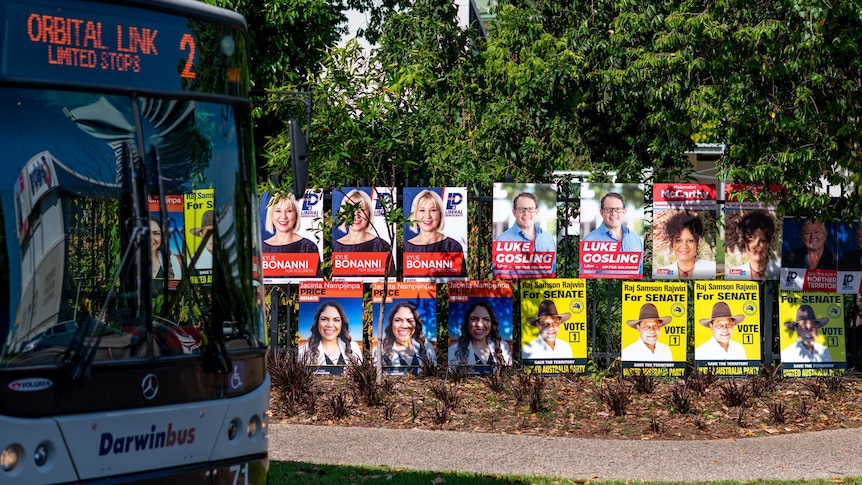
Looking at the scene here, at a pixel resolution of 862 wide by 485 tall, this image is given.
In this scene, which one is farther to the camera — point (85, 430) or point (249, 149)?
point (249, 149)

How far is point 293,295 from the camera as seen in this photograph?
1395 cm

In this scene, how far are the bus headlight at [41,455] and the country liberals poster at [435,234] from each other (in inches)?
325

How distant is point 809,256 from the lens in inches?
522

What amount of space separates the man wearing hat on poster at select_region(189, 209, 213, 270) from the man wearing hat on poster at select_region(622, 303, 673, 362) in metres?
8.04

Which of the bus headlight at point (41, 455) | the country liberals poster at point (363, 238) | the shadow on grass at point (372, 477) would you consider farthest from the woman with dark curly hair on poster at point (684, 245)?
the bus headlight at point (41, 455)

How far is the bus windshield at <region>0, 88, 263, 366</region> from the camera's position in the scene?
510 cm

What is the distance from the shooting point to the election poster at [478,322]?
13.1 meters

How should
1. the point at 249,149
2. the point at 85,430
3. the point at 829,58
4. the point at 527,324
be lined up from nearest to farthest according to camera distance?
the point at 85,430 → the point at 249,149 → the point at 829,58 → the point at 527,324

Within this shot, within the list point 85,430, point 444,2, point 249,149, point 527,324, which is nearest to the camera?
point 85,430

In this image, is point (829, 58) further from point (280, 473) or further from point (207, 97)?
point (207, 97)

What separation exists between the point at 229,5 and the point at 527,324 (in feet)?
20.1

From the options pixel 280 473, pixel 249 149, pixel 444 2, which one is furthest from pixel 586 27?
pixel 249 149

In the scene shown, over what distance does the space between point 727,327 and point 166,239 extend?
9.02 metres

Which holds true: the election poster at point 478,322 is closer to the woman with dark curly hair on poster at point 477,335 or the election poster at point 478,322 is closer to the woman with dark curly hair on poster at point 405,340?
the woman with dark curly hair on poster at point 477,335
